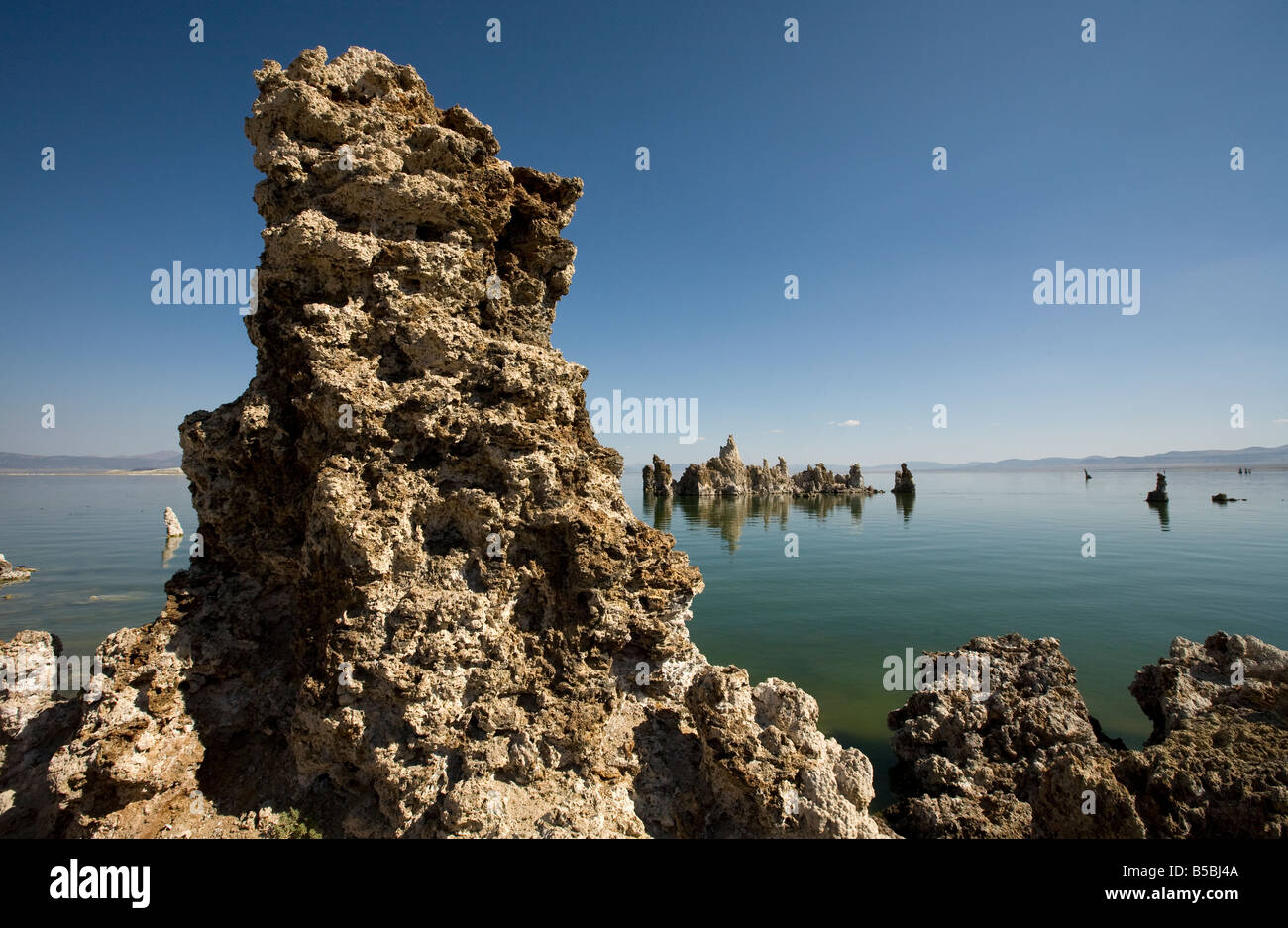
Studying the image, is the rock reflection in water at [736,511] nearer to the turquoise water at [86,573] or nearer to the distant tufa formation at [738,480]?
the distant tufa formation at [738,480]

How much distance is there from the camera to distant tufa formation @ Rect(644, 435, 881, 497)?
3073 inches

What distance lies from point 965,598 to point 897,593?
211cm

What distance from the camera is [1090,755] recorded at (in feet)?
22.4

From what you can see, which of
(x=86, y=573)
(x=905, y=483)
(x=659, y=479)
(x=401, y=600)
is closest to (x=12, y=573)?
(x=86, y=573)

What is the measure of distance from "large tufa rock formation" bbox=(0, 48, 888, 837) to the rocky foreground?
29mm

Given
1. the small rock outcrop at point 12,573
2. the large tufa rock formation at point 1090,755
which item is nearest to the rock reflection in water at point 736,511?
the large tufa rock formation at point 1090,755

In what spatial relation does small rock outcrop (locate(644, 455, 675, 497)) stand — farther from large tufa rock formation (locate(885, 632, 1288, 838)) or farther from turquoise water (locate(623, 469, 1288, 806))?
large tufa rock formation (locate(885, 632, 1288, 838))

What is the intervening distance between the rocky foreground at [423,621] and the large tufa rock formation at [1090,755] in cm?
4

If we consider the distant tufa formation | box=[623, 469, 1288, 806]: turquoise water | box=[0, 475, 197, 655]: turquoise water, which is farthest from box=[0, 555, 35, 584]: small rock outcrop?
the distant tufa formation

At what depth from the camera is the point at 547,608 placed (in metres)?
5.92

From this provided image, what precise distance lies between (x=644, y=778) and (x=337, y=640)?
337cm

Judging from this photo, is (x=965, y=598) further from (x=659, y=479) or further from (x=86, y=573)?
(x=659, y=479)

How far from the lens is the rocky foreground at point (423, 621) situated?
16.4ft
